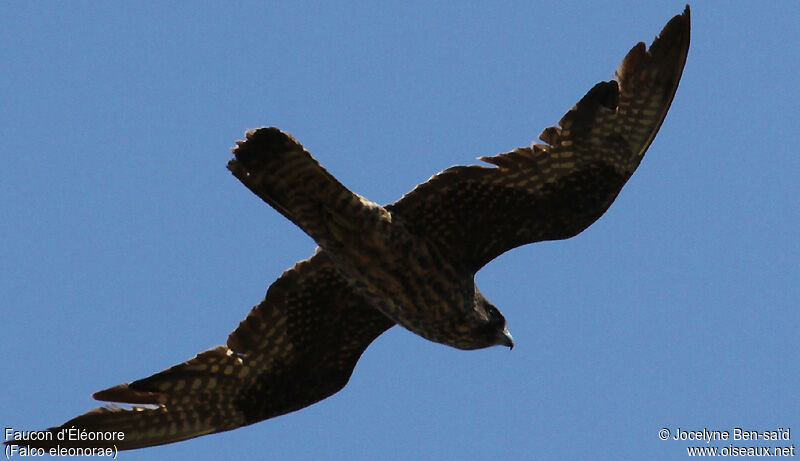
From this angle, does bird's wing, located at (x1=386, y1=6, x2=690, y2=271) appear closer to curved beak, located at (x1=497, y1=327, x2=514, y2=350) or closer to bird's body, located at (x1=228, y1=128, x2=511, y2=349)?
bird's body, located at (x1=228, y1=128, x2=511, y2=349)

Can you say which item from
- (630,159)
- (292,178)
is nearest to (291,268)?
(292,178)

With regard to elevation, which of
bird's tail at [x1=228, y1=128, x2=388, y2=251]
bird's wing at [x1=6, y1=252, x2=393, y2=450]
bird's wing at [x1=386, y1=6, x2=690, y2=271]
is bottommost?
bird's wing at [x1=6, y1=252, x2=393, y2=450]

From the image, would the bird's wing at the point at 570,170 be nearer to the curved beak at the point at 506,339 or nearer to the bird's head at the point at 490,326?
the bird's head at the point at 490,326

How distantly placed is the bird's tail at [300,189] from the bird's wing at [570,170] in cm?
40

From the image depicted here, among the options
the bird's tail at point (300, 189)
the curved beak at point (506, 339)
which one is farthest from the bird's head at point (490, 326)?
the bird's tail at point (300, 189)

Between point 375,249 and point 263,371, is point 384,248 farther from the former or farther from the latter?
point 263,371

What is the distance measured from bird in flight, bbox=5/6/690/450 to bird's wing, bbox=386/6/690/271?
0.04ft

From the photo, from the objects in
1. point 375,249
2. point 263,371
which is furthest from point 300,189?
point 263,371

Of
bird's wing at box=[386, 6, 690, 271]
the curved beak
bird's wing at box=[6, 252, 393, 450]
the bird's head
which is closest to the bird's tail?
bird's wing at box=[386, 6, 690, 271]

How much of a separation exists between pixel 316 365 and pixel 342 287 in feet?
2.72

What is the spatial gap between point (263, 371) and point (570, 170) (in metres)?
3.13

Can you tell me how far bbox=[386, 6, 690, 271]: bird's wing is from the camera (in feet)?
31.7

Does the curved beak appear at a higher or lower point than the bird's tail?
lower

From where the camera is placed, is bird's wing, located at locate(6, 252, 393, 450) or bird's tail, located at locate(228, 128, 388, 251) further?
bird's wing, located at locate(6, 252, 393, 450)
